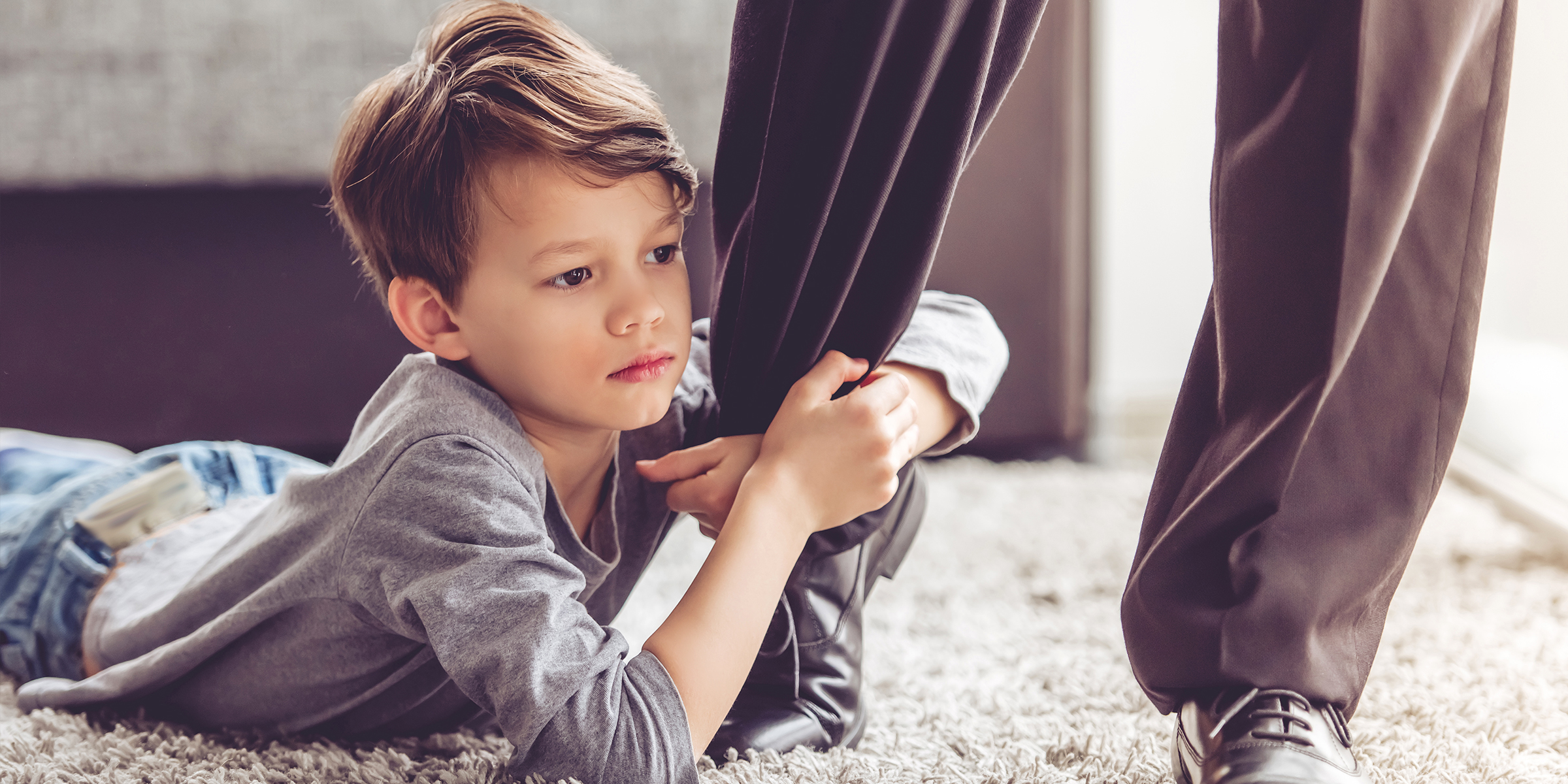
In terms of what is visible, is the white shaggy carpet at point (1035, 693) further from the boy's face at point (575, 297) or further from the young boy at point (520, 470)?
the boy's face at point (575, 297)

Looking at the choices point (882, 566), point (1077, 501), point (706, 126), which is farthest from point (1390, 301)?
point (706, 126)

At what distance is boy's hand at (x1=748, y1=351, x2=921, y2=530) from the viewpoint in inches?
24.6

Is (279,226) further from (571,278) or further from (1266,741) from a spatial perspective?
(1266,741)

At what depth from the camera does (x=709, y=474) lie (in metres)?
0.67

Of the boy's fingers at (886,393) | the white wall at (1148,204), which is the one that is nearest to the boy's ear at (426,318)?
the boy's fingers at (886,393)

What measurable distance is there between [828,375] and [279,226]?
39.8 inches

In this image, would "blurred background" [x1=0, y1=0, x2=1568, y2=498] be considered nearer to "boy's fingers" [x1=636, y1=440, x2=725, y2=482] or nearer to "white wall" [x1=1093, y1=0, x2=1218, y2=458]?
"white wall" [x1=1093, y1=0, x2=1218, y2=458]

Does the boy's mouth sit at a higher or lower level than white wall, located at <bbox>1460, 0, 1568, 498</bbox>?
higher

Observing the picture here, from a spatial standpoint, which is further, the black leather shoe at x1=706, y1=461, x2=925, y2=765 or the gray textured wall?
the gray textured wall

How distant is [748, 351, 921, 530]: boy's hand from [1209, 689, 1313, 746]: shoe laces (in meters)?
0.21

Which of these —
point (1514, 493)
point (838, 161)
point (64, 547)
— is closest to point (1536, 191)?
point (1514, 493)

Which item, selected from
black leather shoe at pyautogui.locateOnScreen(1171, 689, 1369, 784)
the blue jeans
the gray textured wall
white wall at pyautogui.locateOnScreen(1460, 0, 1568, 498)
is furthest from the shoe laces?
the gray textured wall

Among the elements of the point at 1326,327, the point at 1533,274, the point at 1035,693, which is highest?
the point at 1326,327

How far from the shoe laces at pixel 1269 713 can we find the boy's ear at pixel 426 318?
0.46 metres
